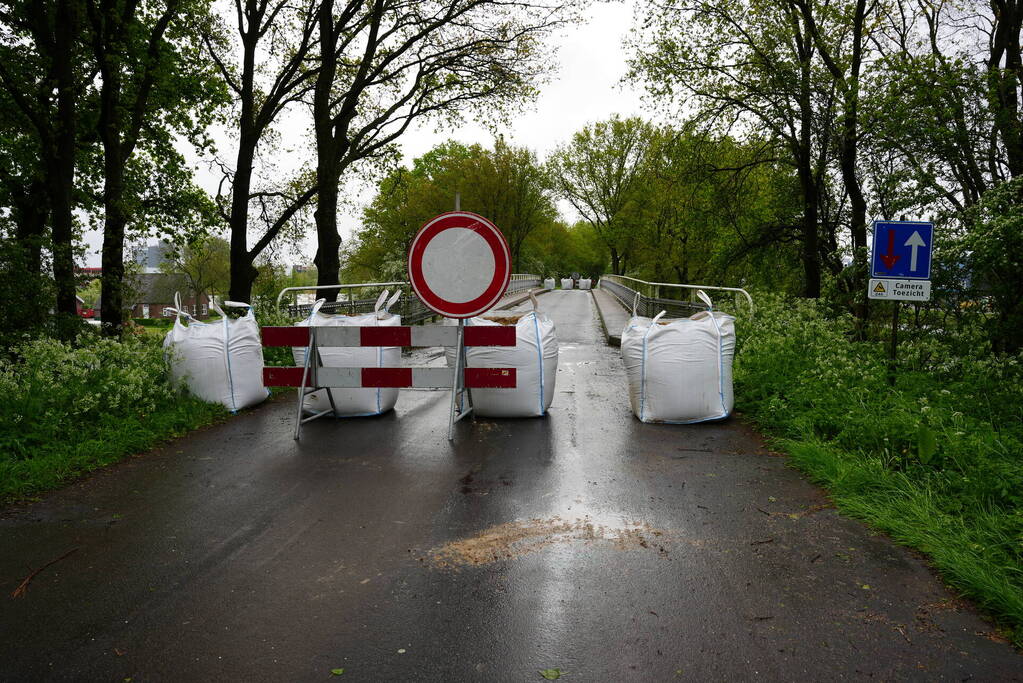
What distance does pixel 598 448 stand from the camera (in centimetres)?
598

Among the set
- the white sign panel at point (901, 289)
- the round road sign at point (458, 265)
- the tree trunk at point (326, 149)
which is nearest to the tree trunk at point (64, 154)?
the tree trunk at point (326, 149)

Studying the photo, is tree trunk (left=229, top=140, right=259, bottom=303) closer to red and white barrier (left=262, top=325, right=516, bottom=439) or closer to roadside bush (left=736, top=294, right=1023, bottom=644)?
red and white barrier (left=262, top=325, right=516, bottom=439)

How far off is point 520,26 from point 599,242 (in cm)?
5187

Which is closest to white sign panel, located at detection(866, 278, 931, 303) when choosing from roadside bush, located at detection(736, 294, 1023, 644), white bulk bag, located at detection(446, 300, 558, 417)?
roadside bush, located at detection(736, 294, 1023, 644)

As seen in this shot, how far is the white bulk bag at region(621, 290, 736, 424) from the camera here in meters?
6.80

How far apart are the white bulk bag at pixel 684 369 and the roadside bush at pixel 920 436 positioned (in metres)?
0.58

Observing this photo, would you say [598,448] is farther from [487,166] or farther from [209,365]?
[487,166]

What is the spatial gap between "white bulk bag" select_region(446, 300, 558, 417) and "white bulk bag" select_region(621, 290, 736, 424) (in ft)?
3.12

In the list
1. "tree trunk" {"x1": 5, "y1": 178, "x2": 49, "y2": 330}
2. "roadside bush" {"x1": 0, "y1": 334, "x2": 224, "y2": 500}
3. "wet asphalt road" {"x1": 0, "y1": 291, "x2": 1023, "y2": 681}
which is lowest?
"wet asphalt road" {"x1": 0, "y1": 291, "x2": 1023, "y2": 681}

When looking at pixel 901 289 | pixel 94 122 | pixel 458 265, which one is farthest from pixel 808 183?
pixel 94 122

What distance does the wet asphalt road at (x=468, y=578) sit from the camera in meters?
2.65

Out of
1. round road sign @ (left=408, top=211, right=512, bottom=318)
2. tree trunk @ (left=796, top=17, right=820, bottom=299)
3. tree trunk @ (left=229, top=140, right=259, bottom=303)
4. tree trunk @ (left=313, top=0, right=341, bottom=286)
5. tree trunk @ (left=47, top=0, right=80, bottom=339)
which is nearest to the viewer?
round road sign @ (left=408, top=211, right=512, bottom=318)

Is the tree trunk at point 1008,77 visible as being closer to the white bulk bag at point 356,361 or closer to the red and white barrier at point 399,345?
the red and white barrier at point 399,345

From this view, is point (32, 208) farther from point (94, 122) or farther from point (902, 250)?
point (902, 250)
